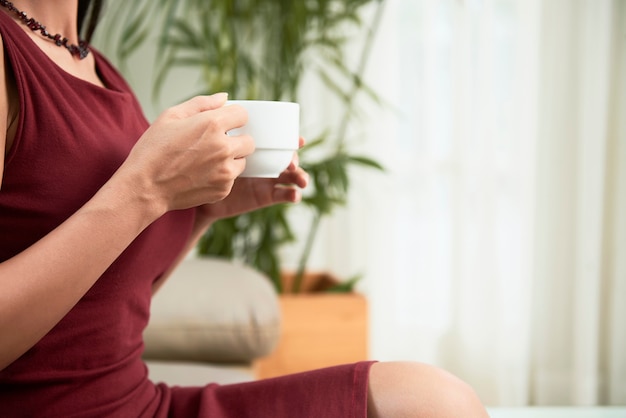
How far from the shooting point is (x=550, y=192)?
2418 mm

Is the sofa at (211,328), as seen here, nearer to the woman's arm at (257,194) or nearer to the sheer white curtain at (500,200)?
the woman's arm at (257,194)

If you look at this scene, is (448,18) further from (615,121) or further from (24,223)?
(24,223)

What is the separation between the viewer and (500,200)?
2486 mm

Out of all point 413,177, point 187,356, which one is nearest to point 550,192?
point 413,177

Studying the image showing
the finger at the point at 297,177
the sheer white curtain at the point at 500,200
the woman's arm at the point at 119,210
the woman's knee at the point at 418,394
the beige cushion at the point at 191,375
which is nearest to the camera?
the woman's arm at the point at 119,210

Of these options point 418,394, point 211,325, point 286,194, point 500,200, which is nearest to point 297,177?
point 286,194

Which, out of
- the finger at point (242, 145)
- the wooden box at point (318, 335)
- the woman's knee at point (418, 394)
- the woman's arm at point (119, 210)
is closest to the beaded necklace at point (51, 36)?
the woman's arm at point (119, 210)

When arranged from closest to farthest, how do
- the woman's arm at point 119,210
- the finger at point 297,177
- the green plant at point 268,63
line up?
the woman's arm at point 119,210 < the finger at point 297,177 < the green plant at point 268,63

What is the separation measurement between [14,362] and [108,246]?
16 cm

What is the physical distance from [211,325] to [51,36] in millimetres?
777

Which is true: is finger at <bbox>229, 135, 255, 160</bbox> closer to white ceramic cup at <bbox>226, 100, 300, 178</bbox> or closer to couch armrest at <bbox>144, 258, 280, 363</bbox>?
white ceramic cup at <bbox>226, 100, 300, 178</bbox>

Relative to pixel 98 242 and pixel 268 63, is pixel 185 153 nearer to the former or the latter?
pixel 98 242

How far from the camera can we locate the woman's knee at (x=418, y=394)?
26.2 inches

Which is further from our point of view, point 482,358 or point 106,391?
point 482,358
